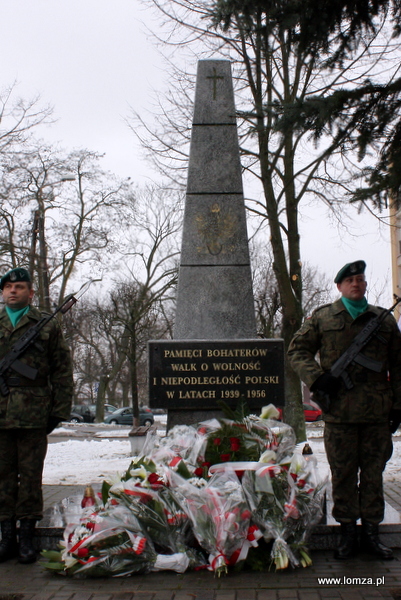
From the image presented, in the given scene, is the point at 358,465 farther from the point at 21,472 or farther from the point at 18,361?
the point at 18,361

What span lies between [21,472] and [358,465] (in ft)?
7.15

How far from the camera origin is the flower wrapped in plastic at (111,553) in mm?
3609

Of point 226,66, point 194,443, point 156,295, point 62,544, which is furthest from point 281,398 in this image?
point 156,295

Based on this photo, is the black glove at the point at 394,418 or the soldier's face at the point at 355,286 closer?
the black glove at the point at 394,418

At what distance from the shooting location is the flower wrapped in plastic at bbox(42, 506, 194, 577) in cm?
361

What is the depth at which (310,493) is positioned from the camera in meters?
3.88

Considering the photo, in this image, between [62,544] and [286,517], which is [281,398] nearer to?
[286,517]

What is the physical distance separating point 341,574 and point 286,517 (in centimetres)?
43

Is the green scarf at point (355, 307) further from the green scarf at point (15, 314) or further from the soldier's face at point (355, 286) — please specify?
the green scarf at point (15, 314)

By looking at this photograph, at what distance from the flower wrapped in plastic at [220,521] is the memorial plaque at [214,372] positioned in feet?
4.40

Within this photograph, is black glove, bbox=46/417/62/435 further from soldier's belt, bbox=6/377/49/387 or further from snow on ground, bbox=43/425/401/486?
snow on ground, bbox=43/425/401/486

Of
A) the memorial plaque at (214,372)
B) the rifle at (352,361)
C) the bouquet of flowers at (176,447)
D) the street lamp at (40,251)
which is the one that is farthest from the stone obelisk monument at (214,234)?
the street lamp at (40,251)

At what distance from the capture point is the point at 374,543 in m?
3.78

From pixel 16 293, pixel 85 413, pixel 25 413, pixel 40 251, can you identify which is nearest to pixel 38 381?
pixel 25 413
